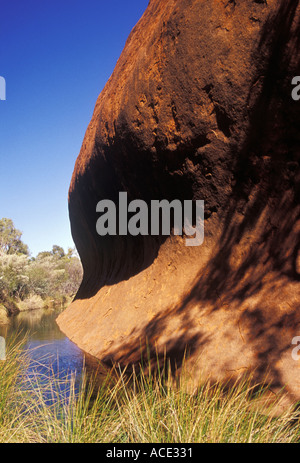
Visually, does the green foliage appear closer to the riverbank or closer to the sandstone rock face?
the riverbank

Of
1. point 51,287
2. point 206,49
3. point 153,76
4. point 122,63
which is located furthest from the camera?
point 51,287

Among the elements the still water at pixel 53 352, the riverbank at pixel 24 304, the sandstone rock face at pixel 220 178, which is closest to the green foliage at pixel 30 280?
the riverbank at pixel 24 304

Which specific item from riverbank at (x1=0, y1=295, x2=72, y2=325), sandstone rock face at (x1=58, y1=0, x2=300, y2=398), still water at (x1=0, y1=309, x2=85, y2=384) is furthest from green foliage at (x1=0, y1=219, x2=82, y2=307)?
sandstone rock face at (x1=58, y1=0, x2=300, y2=398)

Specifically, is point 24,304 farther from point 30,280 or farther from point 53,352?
point 53,352

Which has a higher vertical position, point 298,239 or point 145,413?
point 298,239

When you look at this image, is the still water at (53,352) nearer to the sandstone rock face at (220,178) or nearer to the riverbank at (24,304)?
the sandstone rock face at (220,178)

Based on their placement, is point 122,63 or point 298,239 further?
point 122,63

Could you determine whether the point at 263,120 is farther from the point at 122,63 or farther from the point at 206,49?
the point at 122,63

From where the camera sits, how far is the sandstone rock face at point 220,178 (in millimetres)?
4516

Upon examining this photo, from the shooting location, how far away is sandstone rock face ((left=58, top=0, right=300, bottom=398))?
452cm

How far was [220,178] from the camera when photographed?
5918 millimetres
